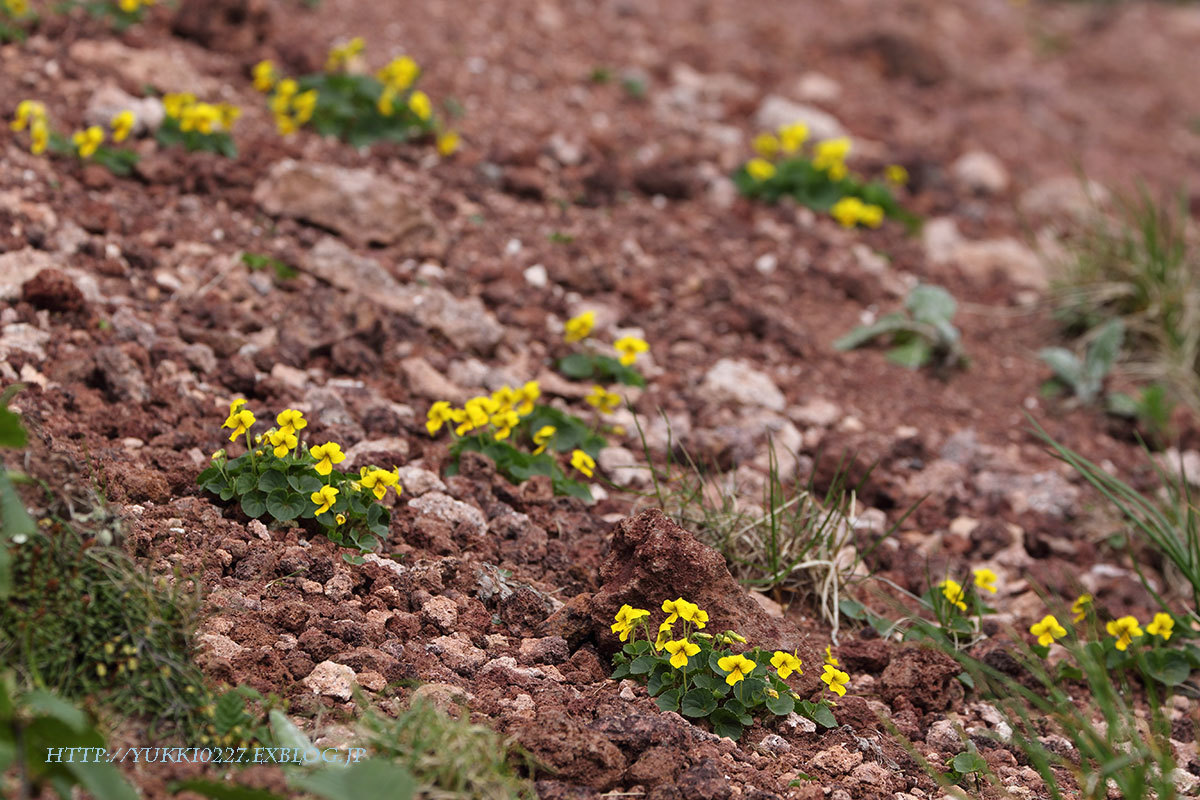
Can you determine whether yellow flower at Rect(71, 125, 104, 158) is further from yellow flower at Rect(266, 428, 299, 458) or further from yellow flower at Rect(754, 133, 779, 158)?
yellow flower at Rect(754, 133, 779, 158)

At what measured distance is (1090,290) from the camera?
4516 mm

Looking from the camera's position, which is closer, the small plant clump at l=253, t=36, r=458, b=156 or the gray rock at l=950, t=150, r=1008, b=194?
the small plant clump at l=253, t=36, r=458, b=156

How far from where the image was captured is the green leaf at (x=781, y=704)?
2.47 m

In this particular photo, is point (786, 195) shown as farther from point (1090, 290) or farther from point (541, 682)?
point (541, 682)

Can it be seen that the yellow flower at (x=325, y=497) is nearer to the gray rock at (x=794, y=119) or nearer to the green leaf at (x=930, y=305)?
the green leaf at (x=930, y=305)

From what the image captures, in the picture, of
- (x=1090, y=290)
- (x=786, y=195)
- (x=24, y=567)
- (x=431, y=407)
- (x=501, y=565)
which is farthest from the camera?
(x=786, y=195)

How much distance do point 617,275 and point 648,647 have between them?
1964mm

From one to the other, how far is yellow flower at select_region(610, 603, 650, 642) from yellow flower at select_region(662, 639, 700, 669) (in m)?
0.10

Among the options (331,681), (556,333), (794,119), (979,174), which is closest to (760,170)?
(794,119)

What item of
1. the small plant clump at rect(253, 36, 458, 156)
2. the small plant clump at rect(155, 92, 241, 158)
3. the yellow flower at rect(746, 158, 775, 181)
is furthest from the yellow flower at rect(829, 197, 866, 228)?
the small plant clump at rect(155, 92, 241, 158)

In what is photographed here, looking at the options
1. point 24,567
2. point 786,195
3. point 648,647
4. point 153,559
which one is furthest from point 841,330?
point 24,567

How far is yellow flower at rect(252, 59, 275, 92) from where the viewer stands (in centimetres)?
438

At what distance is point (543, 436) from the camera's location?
3.25 metres

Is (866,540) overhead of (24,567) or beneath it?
beneath
